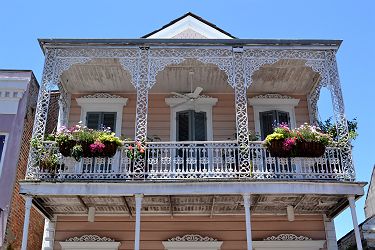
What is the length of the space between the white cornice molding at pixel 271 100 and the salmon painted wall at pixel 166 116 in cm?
20

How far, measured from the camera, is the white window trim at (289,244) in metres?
12.0

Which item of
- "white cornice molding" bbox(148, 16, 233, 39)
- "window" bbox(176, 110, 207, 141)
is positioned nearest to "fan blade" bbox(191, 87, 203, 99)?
"window" bbox(176, 110, 207, 141)

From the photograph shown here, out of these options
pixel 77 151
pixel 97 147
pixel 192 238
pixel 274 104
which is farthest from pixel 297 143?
pixel 77 151

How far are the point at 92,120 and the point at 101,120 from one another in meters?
0.27

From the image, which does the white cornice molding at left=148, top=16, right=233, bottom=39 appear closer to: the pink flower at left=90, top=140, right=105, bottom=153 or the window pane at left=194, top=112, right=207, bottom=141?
the window pane at left=194, top=112, right=207, bottom=141

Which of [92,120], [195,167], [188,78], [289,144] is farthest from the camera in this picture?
[92,120]

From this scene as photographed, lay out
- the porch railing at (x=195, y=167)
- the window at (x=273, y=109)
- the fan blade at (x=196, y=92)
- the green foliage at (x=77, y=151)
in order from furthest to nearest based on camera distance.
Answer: the window at (x=273, y=109) < the fan blade at (x=196, y=92) < the porch railing at (x=195, y=167) < the green foliage at (x=77, y=151)

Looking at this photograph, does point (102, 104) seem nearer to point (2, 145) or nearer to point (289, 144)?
point (2, 145)

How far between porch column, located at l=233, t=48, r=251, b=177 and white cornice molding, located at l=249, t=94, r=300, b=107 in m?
2.29

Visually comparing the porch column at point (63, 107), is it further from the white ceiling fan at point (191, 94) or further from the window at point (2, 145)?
the white ceiling fan at point (191, 94)

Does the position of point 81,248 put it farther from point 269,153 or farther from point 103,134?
point 269,153

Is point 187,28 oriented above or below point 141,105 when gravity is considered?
above

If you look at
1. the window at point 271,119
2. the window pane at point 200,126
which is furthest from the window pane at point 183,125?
the window at point 271,119

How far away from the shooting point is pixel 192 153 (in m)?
11.8
